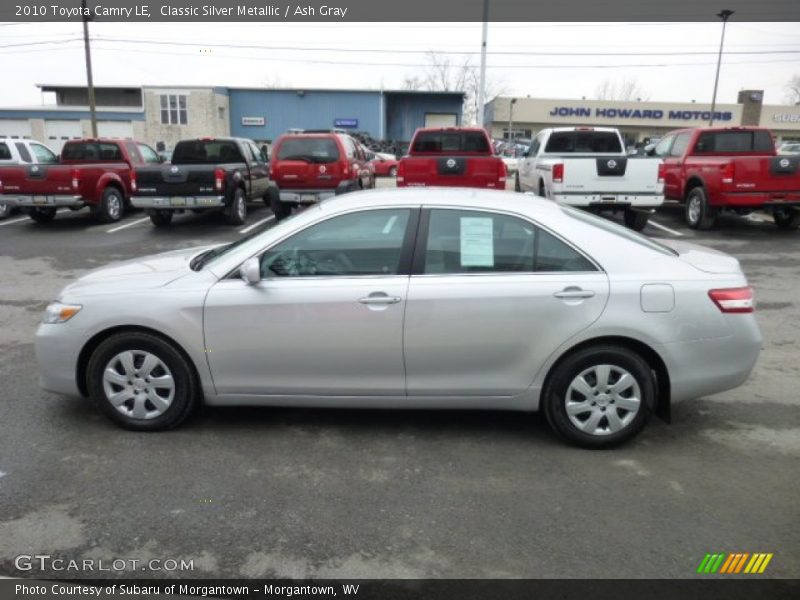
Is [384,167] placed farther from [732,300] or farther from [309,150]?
[732,300]

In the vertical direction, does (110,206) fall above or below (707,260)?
below

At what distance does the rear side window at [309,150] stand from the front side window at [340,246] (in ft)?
30.9

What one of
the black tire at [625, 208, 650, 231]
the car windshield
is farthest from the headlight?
the black tire at [625, 208, 650, 231]

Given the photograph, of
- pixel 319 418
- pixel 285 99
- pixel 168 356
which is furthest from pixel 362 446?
pixel 285 99

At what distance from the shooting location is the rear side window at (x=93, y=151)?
49.8 feet

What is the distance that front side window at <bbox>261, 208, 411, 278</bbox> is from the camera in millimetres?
4168

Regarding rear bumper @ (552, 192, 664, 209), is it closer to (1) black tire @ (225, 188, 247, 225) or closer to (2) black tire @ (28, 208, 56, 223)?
(1) black tire @ (225, 188, 247, 225)

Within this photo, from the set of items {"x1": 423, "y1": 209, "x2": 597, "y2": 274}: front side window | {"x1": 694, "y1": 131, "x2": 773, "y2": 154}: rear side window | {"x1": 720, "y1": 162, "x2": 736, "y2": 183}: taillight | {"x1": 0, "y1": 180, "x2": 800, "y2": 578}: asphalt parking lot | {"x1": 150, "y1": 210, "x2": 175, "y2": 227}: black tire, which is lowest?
{"x1": 0, "y1": 180, "x2": 800, "y2": 578}: asphalt parking lot

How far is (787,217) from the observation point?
13.2 meters

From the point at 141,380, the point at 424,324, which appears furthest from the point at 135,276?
the point at 424,324

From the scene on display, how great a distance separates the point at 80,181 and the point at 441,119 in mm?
34459

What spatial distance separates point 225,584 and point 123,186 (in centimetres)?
1384

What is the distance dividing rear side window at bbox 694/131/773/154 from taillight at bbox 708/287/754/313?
10.6 meters

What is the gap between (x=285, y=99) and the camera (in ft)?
153
